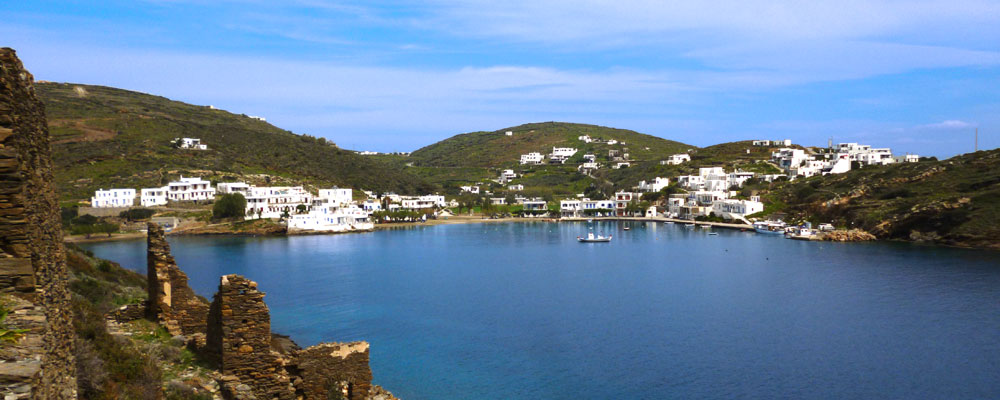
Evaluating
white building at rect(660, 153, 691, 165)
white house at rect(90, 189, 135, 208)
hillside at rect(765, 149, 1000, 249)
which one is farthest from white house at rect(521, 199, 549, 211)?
white house at rect(90, 189, 135, 208)

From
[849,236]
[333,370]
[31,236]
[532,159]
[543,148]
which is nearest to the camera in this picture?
[31,236]

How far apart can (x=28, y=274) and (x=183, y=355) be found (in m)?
5.90

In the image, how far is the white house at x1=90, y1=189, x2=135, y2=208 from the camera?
7025 cm

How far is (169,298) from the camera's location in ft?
39.0

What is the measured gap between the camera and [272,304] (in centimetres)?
3353

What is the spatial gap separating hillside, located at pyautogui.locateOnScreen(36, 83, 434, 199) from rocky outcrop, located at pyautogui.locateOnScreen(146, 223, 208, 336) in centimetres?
7148

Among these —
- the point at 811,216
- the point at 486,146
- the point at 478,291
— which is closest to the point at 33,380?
the point at 478,291

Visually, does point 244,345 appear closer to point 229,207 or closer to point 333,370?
point 333,370

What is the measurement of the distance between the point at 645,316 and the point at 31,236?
93.7 ft

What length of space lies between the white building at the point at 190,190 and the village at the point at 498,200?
0.11 meters

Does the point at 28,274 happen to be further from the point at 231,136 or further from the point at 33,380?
the point at 231,136

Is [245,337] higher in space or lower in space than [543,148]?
lower

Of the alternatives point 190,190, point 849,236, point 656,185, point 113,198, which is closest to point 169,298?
point 849,236

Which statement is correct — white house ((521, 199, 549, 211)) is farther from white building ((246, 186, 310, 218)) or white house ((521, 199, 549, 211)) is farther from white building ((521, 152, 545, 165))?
white building ((521, 152, 545, 165))
